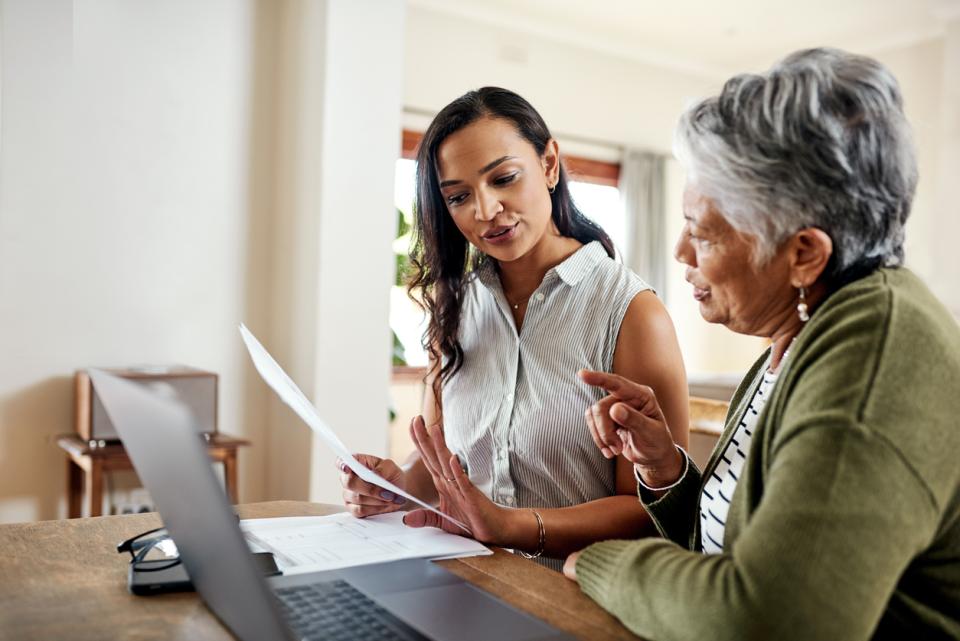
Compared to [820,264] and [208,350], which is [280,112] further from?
[820,264]

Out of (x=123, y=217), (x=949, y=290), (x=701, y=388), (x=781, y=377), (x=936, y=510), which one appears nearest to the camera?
(x=936, y=510)

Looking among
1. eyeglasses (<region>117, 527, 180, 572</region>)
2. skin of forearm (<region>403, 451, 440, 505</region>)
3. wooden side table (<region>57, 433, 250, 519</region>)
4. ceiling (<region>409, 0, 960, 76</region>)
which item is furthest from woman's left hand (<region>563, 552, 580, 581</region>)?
ceiling (<region>409, 0, 960, 76</region>)

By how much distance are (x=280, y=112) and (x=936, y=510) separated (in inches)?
133

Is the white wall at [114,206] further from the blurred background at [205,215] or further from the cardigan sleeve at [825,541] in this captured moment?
the cardigan sleeve at [825,541]

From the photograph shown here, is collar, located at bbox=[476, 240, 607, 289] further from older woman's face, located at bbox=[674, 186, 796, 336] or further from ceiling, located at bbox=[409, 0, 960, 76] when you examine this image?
ceiling, located at bbox=[409, 0, 960, 76]

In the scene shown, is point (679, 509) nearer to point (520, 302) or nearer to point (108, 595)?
point (520, 302)

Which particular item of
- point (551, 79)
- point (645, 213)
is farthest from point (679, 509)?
point (645, 213)

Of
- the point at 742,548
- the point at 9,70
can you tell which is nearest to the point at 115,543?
the point at 742,548

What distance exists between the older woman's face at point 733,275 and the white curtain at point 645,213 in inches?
215

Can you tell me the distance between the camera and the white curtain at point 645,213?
645cm

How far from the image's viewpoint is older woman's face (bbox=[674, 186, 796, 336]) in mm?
967

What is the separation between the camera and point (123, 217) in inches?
133

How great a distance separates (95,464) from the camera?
9.68 ft

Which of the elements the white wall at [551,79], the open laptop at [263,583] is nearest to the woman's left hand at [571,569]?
the open laptop at [263,583]
